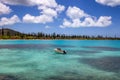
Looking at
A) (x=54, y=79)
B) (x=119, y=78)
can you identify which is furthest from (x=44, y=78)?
(x=119, y=78)

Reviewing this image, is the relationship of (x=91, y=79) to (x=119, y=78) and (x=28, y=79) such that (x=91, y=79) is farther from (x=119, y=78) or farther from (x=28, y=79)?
(x=28, y=79)

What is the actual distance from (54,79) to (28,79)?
8.16 feet

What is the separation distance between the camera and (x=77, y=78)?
18891mm

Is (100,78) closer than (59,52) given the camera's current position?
Yes

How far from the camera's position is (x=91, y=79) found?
18562mm

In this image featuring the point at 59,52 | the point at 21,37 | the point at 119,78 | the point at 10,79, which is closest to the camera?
the point at 10,79

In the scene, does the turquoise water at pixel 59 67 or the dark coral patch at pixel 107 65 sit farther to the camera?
the dark coral patch at pixel 107 65

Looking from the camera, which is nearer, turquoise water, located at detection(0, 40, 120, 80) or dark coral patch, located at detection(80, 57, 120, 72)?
turquoise water, located at detection(0, 40, 120, 80)

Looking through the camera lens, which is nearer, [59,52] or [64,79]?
[64,79]

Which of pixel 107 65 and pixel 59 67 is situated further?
pixel 107 65

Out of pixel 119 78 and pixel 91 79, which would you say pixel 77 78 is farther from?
pixel 119 78

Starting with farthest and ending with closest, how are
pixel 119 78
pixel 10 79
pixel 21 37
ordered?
1. pixel 21 37
2. pixel 119 78
3. pixel 10 79

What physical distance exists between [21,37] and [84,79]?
17766 centimetres

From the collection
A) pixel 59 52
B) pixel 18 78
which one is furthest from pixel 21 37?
pixel 18 78
